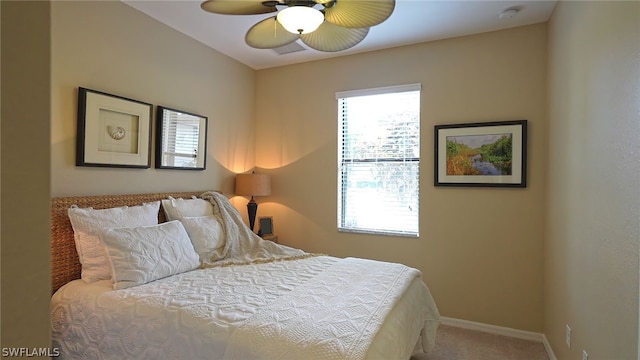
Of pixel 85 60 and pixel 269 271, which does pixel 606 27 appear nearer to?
pixel 269 271

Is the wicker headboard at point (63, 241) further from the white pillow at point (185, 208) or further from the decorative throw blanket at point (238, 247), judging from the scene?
the decorative throw blanket at point (238, 247)

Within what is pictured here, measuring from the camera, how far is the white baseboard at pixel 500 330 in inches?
110

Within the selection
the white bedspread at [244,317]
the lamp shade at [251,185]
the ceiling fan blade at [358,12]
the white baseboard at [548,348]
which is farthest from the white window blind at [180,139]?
the white baseboard at [548,348]

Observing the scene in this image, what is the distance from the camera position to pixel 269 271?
2.34 m

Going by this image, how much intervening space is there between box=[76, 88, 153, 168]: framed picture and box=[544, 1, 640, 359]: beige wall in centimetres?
303

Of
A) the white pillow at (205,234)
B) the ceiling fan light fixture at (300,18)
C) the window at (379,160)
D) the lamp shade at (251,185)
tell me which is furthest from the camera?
the lamp shade at (251,185)

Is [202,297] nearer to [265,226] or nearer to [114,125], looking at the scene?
[114,125]

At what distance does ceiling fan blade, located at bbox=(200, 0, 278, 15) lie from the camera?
1733mm

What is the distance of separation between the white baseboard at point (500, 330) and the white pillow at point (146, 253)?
2.41 metres

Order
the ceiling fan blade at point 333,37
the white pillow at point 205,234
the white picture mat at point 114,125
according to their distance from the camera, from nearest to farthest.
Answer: the ceiling fan blade at point 333,37 → the white picture mat at point 114,125 → the white pillow at point 205,234

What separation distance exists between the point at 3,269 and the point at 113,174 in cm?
252

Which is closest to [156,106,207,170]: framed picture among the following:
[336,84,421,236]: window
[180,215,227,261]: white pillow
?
[180,215,227,261]: white pillow

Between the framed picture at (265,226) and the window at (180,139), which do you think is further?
the framed picture at (265,226)

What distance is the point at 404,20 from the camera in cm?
281
